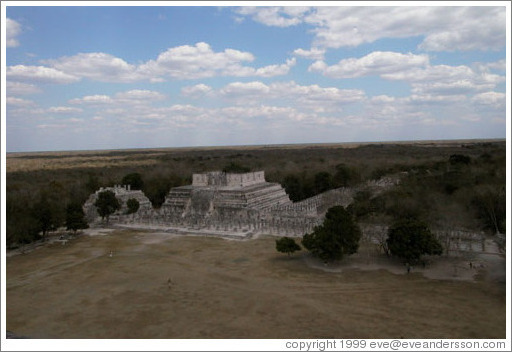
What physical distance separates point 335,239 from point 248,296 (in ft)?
17.4

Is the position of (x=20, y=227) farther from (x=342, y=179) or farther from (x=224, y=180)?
(x=342, y=179)

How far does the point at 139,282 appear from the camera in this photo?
634 inches

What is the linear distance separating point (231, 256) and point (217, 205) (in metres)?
11.4

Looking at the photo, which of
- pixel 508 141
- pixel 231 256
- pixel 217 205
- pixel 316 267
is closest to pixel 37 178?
pixel 217 205

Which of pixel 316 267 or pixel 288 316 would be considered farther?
pixel 316 267

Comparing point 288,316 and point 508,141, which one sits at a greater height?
point 508,141

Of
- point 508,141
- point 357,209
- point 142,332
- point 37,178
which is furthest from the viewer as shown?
point 37,178

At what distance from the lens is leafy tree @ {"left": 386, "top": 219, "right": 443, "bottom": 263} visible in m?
16.5

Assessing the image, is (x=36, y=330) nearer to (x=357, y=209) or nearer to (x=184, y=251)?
(x=184, y=251)

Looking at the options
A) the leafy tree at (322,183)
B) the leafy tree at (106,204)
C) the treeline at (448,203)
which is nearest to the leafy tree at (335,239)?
the treeline at (448,203)

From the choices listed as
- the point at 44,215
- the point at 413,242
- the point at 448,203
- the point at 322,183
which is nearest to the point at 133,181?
the point at 44,215

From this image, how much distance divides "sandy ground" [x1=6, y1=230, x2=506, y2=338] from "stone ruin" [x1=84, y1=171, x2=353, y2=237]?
189 inches

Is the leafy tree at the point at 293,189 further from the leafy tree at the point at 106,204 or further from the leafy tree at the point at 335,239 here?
the leafy tree at the point at 335,239

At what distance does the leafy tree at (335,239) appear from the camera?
57.1 feet
